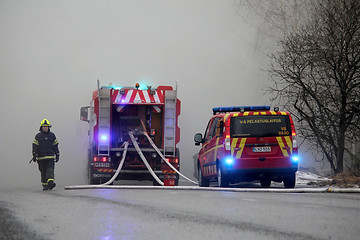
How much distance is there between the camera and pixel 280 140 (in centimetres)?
1487

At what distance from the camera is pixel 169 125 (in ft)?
60.1

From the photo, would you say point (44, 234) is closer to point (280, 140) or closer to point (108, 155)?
point (280, 140)

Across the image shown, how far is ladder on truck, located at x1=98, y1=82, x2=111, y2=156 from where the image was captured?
705 inches

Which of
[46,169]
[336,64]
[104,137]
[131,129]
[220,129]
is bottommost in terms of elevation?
[46,169]

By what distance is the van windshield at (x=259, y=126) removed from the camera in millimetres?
14844

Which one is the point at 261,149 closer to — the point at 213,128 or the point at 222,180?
the point at 222,180

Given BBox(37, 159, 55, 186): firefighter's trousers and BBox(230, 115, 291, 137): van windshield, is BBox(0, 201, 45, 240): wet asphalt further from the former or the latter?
BBox(37, 159, 55, 186): firefighter's trousers

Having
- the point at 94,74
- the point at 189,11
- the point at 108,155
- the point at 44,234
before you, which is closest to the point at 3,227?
the point at 44,234

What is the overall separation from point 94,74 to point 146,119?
21724 millimetres

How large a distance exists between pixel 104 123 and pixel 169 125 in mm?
1698

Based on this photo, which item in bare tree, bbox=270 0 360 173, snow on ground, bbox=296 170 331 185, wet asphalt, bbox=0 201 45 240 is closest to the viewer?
wet asphalt, bbox=0 201 45 240

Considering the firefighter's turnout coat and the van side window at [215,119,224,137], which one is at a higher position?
the van side window at [215,119,224,137]

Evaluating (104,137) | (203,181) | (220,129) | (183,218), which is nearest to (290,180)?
(220,129)

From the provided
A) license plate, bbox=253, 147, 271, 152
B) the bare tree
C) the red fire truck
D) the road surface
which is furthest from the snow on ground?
the road surface
